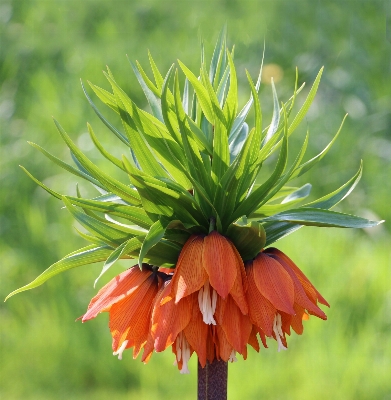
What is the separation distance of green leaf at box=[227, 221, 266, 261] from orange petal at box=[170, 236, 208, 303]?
38 mm

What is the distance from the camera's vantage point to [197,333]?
0.64 meters

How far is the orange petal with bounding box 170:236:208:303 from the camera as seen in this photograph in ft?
2.04

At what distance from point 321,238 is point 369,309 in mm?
385

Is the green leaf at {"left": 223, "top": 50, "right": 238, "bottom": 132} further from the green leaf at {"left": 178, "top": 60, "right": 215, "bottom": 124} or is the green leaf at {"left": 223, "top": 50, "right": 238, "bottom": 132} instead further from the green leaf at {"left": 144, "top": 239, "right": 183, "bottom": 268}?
the green leaf at {"left": 144, "top": 239, "right": 183, "bottom": 268}

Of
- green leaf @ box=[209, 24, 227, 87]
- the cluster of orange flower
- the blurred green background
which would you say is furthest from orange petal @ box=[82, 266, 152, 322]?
the blurred green background

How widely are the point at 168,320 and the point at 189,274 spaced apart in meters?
0.05

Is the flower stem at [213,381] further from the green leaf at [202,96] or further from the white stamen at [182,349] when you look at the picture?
the green leaf at [202,96]

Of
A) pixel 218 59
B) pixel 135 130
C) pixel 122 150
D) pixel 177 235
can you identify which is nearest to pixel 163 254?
pixel 177 235

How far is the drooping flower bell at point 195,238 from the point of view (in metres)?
0.62

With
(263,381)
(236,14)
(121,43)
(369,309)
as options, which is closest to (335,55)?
(236,14)

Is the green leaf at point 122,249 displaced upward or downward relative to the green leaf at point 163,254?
downward

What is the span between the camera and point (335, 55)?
395 cm

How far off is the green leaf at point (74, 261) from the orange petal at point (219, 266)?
4.3 inches

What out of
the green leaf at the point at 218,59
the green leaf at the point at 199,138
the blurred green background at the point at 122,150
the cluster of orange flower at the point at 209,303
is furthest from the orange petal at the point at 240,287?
the blurred green background at the point at 122,150
